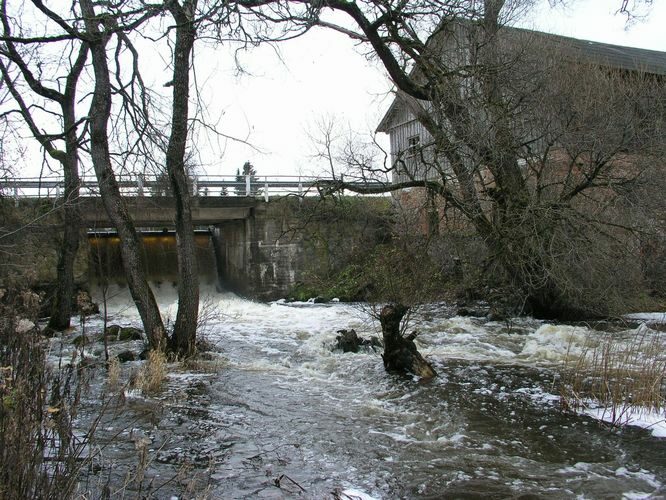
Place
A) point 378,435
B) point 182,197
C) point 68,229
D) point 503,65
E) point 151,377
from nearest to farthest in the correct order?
point 378,435 → point 151,377 → point 182,197 → point 503,65 → point 68,229

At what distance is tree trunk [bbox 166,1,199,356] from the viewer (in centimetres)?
969

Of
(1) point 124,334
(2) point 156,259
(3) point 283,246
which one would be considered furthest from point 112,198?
(2) point 156,259

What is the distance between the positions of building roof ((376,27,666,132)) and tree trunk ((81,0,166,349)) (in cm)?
787

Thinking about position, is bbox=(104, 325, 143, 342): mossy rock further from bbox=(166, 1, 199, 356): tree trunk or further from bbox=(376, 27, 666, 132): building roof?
bbox=(376, 27, 666, 132): building roof

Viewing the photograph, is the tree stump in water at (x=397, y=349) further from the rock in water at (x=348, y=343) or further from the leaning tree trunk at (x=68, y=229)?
the leaning tree trunk at (x=68, y=229)

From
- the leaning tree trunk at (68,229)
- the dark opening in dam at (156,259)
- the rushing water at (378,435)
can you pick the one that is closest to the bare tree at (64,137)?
the leaning tree trunk at (68,229)

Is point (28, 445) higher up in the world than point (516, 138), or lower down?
lower down

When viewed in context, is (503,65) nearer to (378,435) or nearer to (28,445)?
(378,435)

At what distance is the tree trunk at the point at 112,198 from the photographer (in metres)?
9.85

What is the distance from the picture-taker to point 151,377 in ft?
25.0

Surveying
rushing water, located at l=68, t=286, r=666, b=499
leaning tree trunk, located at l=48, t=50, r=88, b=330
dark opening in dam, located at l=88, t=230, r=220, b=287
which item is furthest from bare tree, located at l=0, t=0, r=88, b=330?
dark opening in dam, located at l=88, t=230, r=220, b=287

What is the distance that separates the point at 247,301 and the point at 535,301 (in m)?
11.5

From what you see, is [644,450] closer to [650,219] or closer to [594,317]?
[650,219]

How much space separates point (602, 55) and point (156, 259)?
20.0 metres
